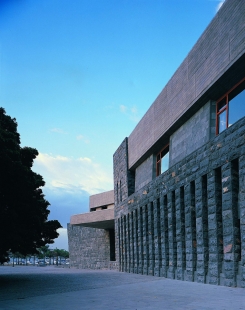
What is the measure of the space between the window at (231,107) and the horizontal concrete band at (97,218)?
18.3 metres

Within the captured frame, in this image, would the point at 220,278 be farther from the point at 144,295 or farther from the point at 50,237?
the point at 50,237

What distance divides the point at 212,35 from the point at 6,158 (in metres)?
8.10

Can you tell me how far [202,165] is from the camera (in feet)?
46.6

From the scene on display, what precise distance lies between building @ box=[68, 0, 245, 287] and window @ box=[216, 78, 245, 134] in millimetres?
32

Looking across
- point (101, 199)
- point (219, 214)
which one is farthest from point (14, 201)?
point (101, 199)

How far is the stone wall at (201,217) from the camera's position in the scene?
11.9 meters

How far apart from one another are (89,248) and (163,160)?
868 inches

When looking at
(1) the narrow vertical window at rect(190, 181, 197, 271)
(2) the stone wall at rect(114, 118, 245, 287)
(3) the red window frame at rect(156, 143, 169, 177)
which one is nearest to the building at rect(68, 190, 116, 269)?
(3) the red window frame at rect(156, 143, 169, 177)

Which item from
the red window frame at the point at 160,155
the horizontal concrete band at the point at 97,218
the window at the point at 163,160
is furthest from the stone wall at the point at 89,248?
the window at the point at 163,160

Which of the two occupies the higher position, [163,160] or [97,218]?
[163,160]

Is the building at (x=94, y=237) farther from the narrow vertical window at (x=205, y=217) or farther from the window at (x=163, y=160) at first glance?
the narrow vertical window at (x=205, y=217)

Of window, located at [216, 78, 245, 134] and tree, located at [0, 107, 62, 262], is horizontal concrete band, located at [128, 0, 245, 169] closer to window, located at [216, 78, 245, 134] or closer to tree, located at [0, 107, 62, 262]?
window, located at [216, 78, 245, 134]

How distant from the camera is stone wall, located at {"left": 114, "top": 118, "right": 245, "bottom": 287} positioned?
11.9 meters

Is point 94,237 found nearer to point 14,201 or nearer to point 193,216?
point 14,201
